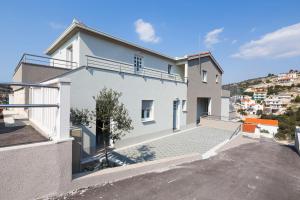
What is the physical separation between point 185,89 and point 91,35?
1004 centimetres

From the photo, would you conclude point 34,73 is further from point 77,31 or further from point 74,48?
point 77,31

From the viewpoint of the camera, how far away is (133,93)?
11.5 m

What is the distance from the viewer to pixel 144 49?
14.6 meters

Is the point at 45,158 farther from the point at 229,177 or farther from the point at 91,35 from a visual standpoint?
the point at 91,35

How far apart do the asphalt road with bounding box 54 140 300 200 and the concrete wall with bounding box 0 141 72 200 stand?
19.4 inches

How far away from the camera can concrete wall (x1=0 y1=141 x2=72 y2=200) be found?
314 centimetres

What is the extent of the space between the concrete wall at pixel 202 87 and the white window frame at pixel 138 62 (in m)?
5.73

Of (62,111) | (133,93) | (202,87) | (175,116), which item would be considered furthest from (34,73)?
(202,87)

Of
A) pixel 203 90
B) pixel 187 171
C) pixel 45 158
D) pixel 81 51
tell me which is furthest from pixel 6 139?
pixel 203 90

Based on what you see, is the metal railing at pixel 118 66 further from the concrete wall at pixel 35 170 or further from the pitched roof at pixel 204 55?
the concrete wall at pixel 35 170

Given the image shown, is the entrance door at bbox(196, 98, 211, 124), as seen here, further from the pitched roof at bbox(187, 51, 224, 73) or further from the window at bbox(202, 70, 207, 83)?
the pitched roof at bbox(187, 51, 224, 73)

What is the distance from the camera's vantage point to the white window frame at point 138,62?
14445 millimetres

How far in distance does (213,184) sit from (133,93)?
7.70 metres

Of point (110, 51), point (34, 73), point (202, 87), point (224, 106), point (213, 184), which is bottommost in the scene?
point (213, 184)
